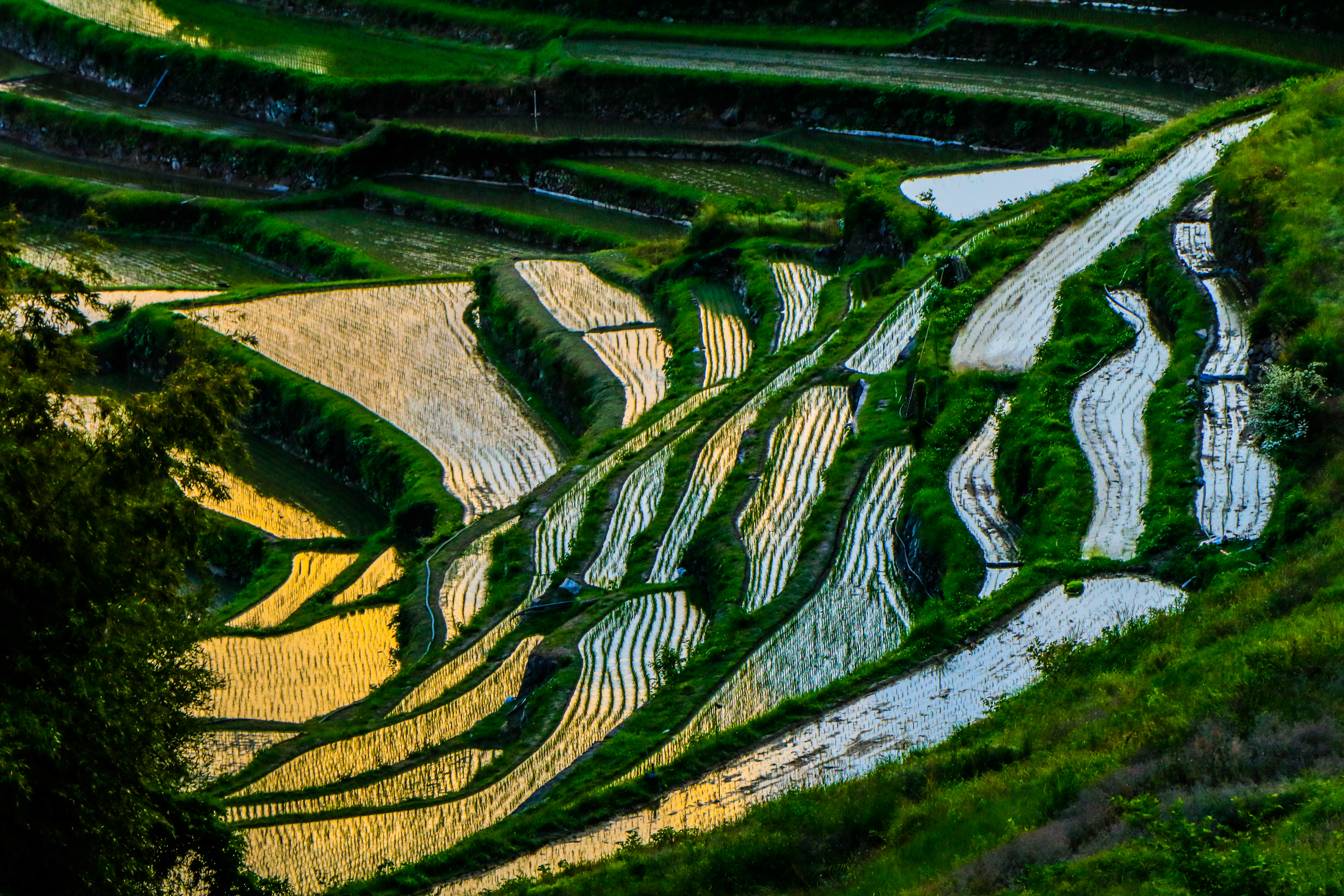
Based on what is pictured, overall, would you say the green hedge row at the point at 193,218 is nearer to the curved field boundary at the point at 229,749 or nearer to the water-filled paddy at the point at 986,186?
the water-filled paddy at the point at 986,186

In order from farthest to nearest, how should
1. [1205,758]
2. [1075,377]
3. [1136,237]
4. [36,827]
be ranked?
[1136,237] < [1075,377] < [36,827] < [1205,758]

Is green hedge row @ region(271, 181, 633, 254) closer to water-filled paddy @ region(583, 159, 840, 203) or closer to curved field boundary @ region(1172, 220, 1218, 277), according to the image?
water-filled paddy @ region(583, 159, 840, 203)

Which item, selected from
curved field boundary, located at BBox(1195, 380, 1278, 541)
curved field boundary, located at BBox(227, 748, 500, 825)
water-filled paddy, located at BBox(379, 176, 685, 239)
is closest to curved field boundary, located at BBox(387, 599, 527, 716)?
curved field boundary, located at BBox(227, 748, 500, 825)

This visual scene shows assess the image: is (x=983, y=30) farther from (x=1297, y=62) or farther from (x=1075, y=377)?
(x=1075, y=377)

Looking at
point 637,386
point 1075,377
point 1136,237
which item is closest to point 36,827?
point 1075,377

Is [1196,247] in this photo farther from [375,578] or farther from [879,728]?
[375,578]

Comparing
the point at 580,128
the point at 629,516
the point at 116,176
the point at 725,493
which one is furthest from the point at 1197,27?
the point at 116,176
